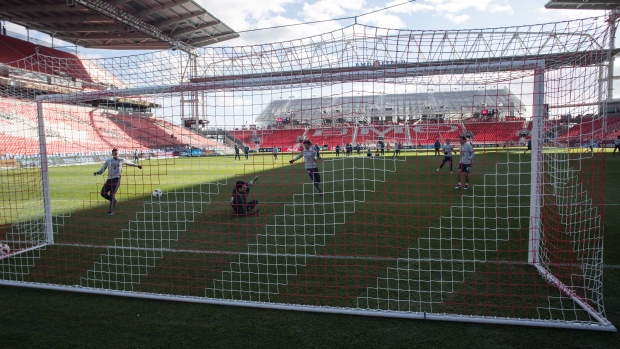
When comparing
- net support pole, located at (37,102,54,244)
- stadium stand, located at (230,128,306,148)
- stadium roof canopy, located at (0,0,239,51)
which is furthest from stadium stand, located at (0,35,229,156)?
stadium roof canopy, located at (0,0,239,51)

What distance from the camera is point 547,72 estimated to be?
4578 millimetres

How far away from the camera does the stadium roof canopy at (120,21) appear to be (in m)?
27.9

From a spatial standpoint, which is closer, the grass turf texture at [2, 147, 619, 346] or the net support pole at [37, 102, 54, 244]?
the grass turf texture at [2, 147, 619, 346]

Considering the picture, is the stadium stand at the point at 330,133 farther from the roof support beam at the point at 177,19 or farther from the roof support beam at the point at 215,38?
the roof support beam at the point at 215,38

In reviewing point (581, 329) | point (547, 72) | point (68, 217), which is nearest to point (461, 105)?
point (547, 72)

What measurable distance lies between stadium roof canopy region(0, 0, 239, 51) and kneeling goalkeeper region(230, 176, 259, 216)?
72.0 ft

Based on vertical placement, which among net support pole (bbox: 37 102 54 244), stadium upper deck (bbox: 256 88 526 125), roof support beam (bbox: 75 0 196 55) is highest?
roof support beam (bbox: 75 0 196 55)

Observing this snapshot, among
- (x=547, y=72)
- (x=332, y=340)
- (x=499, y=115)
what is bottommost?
(x=332, y=340)

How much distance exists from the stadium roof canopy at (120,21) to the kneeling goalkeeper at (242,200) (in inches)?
864

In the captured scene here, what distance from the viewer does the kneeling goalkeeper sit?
28.0ft

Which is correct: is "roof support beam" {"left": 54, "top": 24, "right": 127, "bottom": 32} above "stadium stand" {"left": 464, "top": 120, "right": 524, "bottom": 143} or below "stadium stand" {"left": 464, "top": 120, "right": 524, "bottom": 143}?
above

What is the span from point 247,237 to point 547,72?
5267mm

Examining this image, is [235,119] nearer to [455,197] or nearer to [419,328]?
[419,328]

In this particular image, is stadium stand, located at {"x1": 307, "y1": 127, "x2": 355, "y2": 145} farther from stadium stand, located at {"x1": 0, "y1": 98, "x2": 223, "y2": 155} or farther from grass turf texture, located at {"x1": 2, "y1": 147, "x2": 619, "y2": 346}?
stadium stand, located at {"x1": 0, "y1": 98, "x2": 223, "y2": 155}
